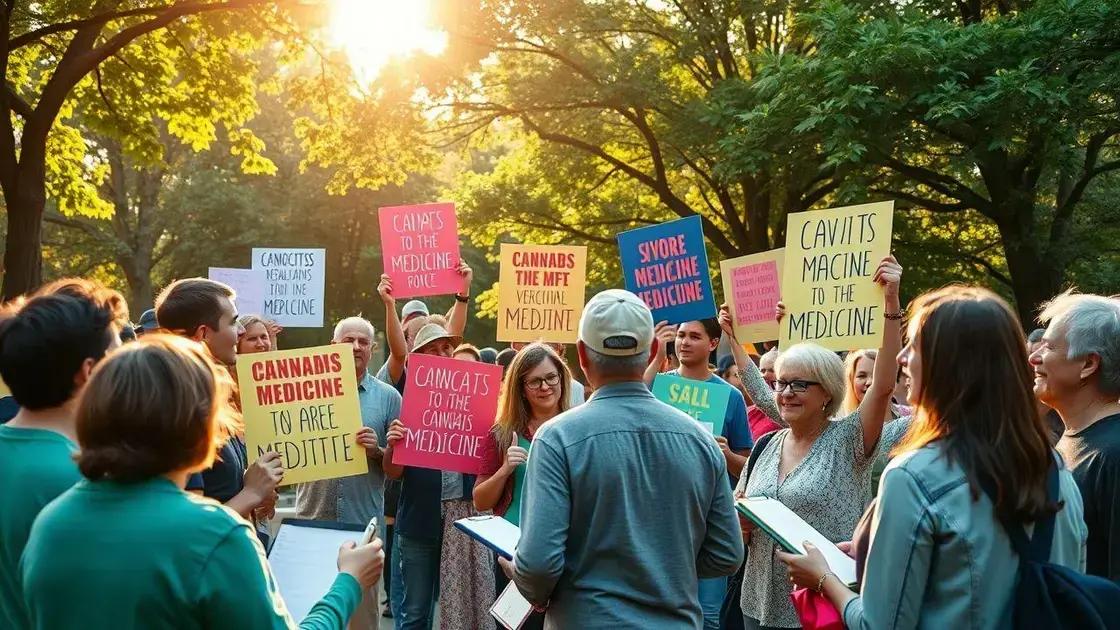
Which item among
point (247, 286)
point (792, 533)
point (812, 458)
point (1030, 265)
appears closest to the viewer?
point (792, 533)

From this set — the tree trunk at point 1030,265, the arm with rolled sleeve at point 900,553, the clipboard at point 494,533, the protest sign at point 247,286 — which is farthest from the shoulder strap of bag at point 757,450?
the tree trunk at point 1030,265

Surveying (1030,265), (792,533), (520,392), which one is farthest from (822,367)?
(1030,265)

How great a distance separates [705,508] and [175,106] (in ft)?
53.3

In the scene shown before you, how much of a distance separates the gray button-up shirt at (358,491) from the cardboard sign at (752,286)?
8.23 ft

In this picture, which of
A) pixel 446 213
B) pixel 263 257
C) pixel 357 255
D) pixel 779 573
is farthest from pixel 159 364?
pixel 357 255

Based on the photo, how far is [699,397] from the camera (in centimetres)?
633

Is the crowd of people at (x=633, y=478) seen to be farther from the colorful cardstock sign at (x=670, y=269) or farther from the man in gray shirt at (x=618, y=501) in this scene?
the colorful cardstock sign at (x=670, y=269)

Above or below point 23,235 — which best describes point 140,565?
below

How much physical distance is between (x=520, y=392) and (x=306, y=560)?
2340 mm

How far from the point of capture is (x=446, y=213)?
8.35 m

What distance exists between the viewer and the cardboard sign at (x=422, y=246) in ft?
27.1

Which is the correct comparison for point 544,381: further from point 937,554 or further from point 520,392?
point 937,554

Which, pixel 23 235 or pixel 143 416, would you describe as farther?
pixel 23 235

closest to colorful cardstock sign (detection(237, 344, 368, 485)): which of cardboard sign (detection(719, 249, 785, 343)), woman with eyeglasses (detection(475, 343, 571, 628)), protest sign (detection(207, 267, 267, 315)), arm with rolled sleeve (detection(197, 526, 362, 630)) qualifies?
woman with eyeglasses (detection(475, 343, 571, 628))
